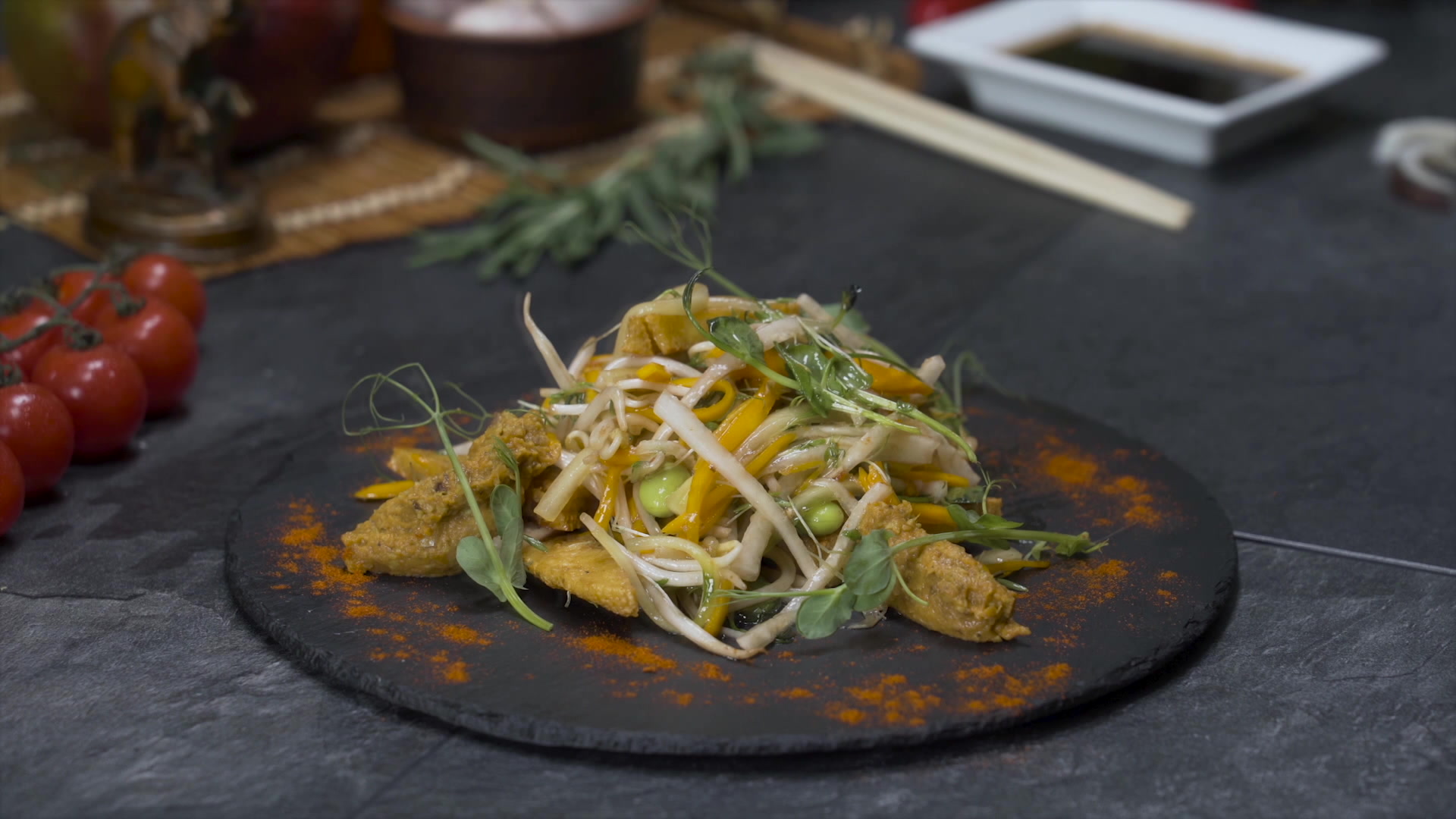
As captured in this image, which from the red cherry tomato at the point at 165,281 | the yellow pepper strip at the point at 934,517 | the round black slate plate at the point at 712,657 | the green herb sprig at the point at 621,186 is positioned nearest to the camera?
the round black slate plate at the point at 712,657

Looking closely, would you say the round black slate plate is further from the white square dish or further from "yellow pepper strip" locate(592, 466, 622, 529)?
the white square dish

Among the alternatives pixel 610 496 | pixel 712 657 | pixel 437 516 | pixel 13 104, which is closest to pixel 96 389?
pixel 437 516

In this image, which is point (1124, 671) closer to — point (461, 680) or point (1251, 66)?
point (461, 680)

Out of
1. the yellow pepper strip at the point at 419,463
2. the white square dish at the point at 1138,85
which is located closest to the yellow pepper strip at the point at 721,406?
the yellow pepper strip at the point at 419,463

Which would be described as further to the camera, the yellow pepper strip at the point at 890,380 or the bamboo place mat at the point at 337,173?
the bamboo place mat at the point at 337,173

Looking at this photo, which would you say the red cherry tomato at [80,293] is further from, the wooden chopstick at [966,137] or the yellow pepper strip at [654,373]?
the wooden chopstick at [966,137]

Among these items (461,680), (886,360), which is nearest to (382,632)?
(461,680)

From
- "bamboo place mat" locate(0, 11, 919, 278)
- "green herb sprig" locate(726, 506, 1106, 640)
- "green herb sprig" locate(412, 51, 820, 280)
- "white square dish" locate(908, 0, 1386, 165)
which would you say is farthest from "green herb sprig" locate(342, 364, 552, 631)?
"white square dish" locate(908, 0, 1386, 165)
